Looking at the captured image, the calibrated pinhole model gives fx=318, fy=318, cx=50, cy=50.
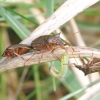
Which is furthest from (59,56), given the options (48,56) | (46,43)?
(46,43)

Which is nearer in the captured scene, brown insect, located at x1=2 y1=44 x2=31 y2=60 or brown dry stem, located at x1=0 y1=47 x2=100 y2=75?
brown dry stem, located at x1=0 y1=47 x2=100 y2=75

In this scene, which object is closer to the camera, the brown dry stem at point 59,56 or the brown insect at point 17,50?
the brown dry stem at point 59,56

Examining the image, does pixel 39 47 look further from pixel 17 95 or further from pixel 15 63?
pixel 17 95

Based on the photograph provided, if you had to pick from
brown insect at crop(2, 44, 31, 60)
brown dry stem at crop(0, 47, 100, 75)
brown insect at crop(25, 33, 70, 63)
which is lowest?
brown dry stem at crop(0, 47, 100, 75)

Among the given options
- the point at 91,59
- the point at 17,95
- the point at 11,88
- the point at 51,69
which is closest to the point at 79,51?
the point at 91,59

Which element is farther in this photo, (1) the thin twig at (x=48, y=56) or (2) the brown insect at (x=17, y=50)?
(2) the brown insect at (x=17, y=50)

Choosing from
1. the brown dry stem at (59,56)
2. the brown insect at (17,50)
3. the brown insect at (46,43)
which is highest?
the brown insect at (46,43)

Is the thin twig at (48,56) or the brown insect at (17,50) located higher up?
the brown insect at (17,50)

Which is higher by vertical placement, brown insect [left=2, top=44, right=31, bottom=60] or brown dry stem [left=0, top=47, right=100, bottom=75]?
brown insect [left=2, top=44, right=31, bottom=60]
